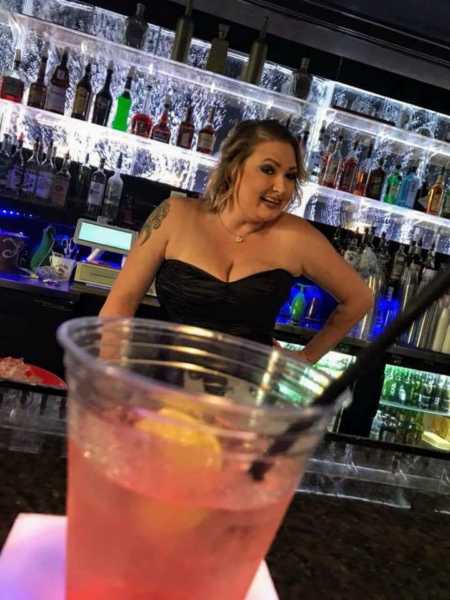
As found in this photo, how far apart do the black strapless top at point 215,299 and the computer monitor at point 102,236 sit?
1.64 m

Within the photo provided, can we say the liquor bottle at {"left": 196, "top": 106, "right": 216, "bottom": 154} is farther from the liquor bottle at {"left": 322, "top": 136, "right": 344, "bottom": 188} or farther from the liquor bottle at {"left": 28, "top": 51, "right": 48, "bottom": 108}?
the liquor bottle at {"left": 28, "top": 51, "right": 48, "bottom": 108}

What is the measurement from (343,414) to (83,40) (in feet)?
8.51

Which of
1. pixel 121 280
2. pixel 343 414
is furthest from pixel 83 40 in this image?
pixel 343 414

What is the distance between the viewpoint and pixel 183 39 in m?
3.33

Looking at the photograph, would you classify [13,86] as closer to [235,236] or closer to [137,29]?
[137,29]

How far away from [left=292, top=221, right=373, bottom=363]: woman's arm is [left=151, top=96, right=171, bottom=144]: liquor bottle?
1.84 meters

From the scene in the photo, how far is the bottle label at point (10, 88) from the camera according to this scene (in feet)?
11.0

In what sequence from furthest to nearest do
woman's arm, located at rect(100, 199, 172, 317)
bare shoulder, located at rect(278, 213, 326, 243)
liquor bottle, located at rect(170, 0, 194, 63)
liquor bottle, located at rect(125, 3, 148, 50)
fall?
1. liquor bottle, located at rect(125, 3, 148, 50)
2. liquor bottle, located at rect(170, 0, 194, 63)
3. bare shoulder, located at rect(278, 213, 326, 243)
4. woman's arm, located at rect(100, 199, 172, 317)

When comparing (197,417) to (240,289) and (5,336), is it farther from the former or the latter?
(5,336)

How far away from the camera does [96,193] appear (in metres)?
3.63

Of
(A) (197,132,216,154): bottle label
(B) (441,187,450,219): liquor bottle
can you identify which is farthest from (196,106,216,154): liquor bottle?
(B) (441,187,450,219): liquor bottle

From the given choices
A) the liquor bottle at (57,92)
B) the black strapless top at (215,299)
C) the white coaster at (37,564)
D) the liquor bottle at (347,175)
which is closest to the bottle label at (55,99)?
the liquor bottle at (57,92)

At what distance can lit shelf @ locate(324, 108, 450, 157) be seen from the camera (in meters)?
3.71

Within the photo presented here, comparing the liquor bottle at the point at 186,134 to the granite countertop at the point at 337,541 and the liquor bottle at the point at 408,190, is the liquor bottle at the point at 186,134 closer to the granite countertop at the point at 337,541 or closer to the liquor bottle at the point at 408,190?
the liquor bottle at the point at 408,190
